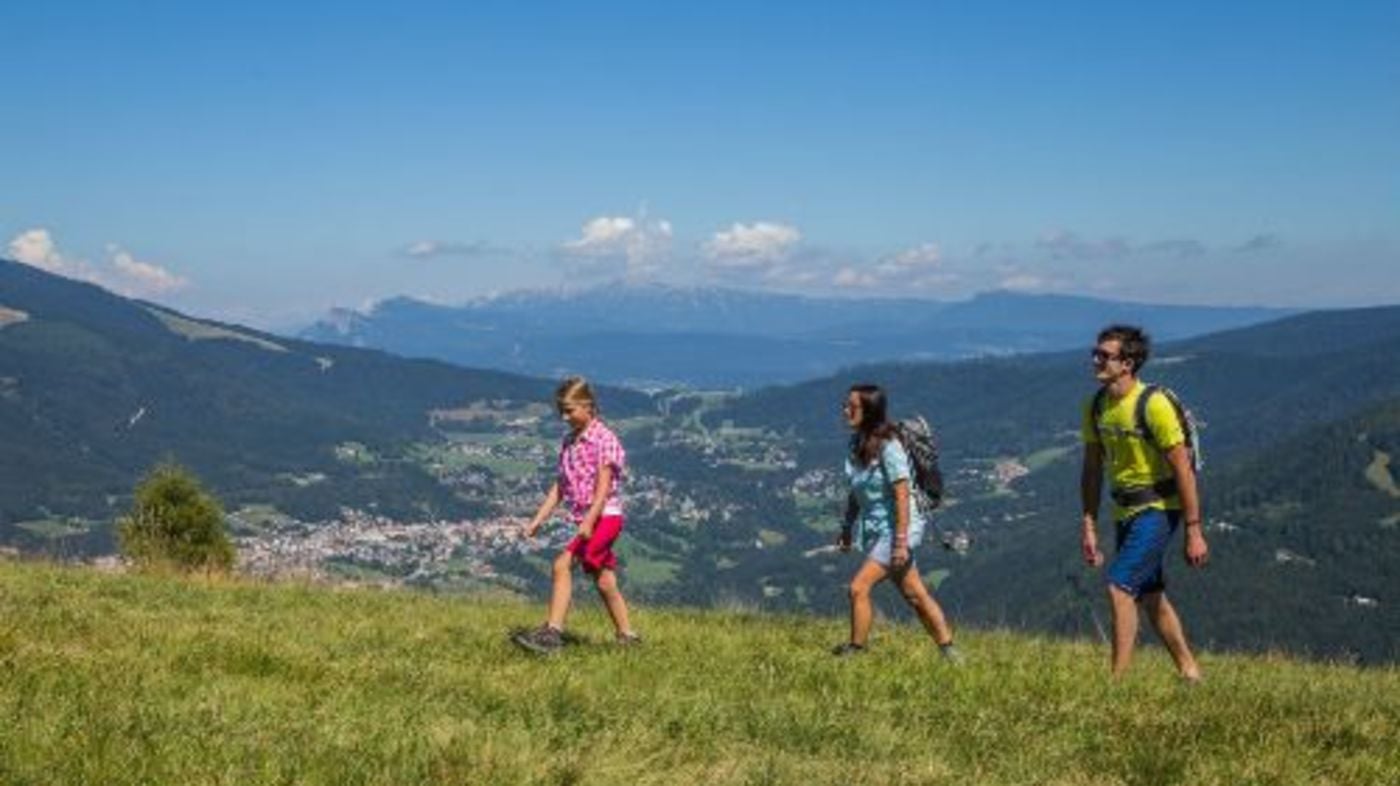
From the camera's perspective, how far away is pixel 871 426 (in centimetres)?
1149

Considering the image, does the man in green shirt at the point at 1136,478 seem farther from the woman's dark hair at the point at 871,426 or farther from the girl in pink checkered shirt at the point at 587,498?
the girl in pink checkered shirt at the point at 587,498

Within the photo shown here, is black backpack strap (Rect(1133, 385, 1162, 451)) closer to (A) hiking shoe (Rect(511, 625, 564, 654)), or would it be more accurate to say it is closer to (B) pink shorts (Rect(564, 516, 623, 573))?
(B) pink shorts (Rect(564, 516, 623, 573))

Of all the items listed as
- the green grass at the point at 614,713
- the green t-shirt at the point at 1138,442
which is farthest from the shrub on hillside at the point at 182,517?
the green t-shirt at the point at 1138,442

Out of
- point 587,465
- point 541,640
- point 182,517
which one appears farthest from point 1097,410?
point 182,517

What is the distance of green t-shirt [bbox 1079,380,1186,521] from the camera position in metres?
9.96

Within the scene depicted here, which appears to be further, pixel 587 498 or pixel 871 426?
pixel 587 498

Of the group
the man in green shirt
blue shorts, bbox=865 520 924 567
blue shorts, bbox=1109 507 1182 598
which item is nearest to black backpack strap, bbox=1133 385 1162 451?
the man in green shirt

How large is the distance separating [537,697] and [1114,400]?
5.09m

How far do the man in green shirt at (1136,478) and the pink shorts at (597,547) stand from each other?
4.06m

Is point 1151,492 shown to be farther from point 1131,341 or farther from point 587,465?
point 587,465

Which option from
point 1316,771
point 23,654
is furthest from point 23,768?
point 1316,771

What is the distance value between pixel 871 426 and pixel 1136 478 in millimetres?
2297

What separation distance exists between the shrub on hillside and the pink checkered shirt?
17.8 m

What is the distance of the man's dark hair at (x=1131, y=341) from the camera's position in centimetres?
1015
